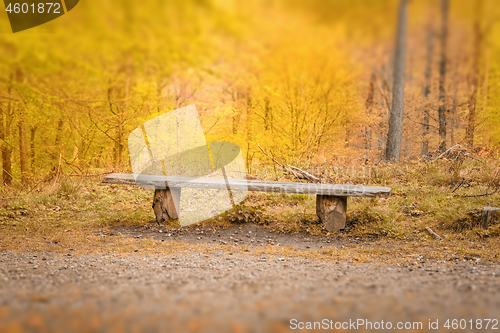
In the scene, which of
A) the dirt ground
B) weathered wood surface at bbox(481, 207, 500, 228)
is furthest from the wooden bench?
weathered wood surface at bbox(481, 207, 500, 228)

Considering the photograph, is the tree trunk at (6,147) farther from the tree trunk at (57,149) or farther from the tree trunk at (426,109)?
the tree trunk at (426,109)

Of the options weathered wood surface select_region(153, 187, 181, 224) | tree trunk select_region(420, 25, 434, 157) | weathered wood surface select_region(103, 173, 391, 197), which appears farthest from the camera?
tree trunk select_region(420, 25, 434, 157)

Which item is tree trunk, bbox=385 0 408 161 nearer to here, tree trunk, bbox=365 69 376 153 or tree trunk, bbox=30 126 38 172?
tree trunk, bbox=365 69 376 153

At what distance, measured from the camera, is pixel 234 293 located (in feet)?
5.31

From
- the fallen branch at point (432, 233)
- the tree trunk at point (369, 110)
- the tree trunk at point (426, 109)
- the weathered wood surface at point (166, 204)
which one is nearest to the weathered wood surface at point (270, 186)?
the weathered wood surface at point (166, 204)

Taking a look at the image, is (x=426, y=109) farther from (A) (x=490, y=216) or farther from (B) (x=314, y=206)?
(B) (x=314, y=206)

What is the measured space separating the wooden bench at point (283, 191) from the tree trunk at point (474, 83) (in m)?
3.96

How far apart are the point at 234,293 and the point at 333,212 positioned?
2.69 metres

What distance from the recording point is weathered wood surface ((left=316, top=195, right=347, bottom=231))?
3994mm

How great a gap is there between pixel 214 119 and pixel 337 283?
4.60 metres

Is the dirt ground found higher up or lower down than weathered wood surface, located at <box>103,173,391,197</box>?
lower down

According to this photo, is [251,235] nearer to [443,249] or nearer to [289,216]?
[289,216]

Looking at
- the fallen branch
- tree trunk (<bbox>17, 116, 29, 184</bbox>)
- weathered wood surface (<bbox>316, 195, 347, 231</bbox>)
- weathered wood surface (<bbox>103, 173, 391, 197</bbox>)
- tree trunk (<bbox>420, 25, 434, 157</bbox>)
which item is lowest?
the fallen branch

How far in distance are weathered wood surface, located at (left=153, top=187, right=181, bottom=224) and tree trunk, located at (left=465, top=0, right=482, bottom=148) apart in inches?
239
